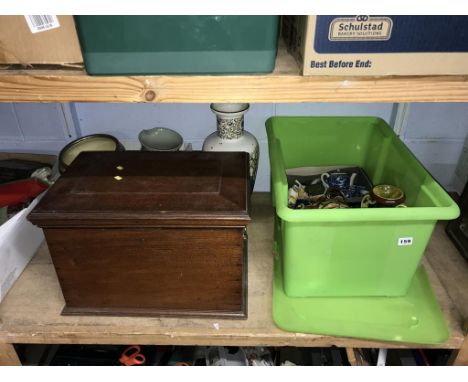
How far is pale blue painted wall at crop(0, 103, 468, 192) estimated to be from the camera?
44.9 inches

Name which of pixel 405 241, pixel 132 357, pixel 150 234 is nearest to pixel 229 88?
pixel 150 234

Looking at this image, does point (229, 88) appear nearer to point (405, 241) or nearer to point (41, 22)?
point (41, 22)

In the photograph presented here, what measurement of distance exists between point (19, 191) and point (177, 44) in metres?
0.68

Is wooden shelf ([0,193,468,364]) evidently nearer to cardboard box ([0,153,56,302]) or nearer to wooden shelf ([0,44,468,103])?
cardboard box ([0,153,56,302])

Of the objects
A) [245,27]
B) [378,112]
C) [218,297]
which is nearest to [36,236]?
[218,297]

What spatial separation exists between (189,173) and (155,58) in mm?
293

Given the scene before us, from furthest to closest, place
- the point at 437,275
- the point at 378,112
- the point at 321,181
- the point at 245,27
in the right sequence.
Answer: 1. the point at 378,112
2. the point at 321,181
3. the point at 437,275
4. the point at 245,27

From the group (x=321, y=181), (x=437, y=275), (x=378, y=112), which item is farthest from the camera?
(x=378, y=112)

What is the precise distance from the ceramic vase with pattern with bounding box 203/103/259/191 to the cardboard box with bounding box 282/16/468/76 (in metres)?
0.38

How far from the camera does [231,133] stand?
0.95 metres

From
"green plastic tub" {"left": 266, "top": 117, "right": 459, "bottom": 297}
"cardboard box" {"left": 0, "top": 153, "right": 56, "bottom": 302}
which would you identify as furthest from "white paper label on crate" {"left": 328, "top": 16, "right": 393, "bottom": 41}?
"cardboard box" {"left": 0, "top": 153, "right": 56, "bottom": 302}

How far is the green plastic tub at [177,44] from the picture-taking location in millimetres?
503
